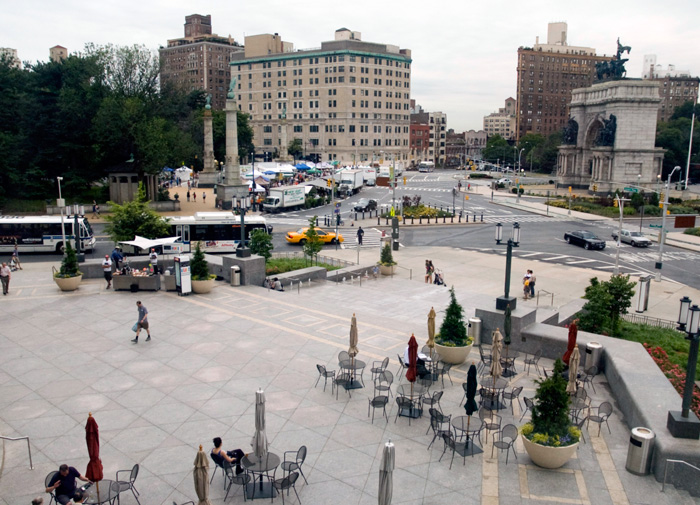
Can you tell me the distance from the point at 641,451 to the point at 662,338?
10.5 meters

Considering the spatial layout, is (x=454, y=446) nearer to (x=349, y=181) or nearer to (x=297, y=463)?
(x=297, y=463)

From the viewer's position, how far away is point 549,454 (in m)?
11.0

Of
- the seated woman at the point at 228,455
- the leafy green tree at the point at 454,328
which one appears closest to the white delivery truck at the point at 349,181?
the leafy green tree at the point at 454,328

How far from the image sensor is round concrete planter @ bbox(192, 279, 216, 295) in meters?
23.3

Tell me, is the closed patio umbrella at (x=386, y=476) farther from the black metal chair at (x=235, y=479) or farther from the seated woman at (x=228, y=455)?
the seated woman at (x=228, y=455)

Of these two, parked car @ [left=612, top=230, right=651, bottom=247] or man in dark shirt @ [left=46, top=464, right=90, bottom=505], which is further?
parked car @ [left=612, top=230, right=651, bottom=247]

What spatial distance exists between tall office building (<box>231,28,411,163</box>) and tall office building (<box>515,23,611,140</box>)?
4642cm

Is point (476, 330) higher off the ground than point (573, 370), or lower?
lower

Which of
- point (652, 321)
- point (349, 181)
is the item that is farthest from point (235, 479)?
point (349, 181)

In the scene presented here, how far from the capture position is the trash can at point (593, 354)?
15.8 m

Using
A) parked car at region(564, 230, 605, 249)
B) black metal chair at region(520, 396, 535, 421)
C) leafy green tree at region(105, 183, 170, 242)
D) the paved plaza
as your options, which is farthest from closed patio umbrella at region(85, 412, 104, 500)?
parked car at region(564, 230, 605, 249)

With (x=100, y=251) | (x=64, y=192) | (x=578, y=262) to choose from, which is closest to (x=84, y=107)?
(x=64, y=192)

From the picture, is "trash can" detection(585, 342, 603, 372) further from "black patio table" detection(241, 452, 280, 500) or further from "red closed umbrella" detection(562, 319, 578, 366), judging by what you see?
"black patio table" detection(241, 452, 280, 500)

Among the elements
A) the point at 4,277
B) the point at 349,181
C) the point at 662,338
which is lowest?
the point at 662,338
